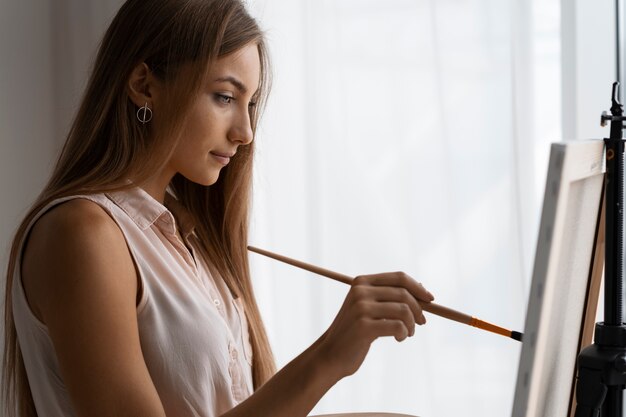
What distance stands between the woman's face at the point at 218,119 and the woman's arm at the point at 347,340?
14.8 inches

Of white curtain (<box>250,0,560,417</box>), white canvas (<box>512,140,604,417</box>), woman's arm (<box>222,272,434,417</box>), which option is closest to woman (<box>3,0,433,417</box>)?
woman's arm (<box>222,272,434,417</box>)

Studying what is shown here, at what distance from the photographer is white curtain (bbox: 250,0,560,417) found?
2.09 metres

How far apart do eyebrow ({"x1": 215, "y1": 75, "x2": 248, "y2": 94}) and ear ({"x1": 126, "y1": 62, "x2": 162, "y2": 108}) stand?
9 cm

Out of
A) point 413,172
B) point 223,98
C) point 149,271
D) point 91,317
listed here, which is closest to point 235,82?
point 223,98

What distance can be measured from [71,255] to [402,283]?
0.39 metres

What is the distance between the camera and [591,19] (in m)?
1.97

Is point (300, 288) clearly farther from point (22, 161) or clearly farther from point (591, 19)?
point (591, 19)

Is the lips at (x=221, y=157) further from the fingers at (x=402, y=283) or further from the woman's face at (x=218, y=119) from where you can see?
the fingers at (x=402, y=283)

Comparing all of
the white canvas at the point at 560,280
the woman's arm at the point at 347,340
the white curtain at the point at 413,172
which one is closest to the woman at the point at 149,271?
the woman's arm at the point at 347,340

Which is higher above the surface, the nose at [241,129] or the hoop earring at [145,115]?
the hoop earring at [145,115]

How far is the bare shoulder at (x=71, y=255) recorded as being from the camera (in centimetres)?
101

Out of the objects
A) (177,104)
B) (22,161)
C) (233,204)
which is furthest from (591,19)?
(22,161)

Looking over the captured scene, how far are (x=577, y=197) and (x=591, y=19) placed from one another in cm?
135

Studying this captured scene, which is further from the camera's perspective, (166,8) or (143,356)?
(166,8)
